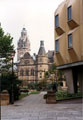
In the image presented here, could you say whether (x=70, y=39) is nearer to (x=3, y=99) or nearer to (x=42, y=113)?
(x=3, y=99)

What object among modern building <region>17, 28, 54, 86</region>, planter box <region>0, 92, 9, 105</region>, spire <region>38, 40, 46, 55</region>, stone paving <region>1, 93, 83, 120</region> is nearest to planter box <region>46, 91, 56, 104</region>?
planter box <region>0, 92, 9, 105</region>

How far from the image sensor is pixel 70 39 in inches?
1367

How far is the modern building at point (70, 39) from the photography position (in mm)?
32531

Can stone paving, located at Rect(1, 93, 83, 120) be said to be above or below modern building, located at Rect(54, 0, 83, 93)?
below

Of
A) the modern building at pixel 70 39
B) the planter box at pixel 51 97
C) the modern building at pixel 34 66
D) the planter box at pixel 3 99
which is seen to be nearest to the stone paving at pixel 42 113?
the planter box at pixel 3 99

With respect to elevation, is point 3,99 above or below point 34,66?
below

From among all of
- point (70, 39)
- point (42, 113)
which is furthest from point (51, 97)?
point (70, 39)

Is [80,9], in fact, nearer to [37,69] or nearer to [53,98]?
[53,98]

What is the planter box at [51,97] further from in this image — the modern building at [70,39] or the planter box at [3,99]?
the modern building at [70,39]

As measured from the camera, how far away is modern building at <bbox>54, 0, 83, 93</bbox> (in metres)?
32.5

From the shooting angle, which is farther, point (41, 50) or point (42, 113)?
point (41, 50)

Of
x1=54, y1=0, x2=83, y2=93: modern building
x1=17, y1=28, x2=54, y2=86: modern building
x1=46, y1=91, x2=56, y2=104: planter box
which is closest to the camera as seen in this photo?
x1=46, y1=91, x2=56, y2=104: planter box

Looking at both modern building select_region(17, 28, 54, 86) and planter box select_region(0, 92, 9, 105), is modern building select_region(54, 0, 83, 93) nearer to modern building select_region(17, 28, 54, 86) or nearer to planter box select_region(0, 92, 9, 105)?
planter box select_region(0, 92, 9, 105)

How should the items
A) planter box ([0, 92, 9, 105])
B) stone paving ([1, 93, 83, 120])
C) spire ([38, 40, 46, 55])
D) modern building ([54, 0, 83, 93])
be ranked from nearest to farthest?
stone paving ([1, 93, 83, 120]), planter box ([0, 92, 9, 105]), modern building ([54, 0, 83, 93]), spire ([38, 40, 46, 55])
